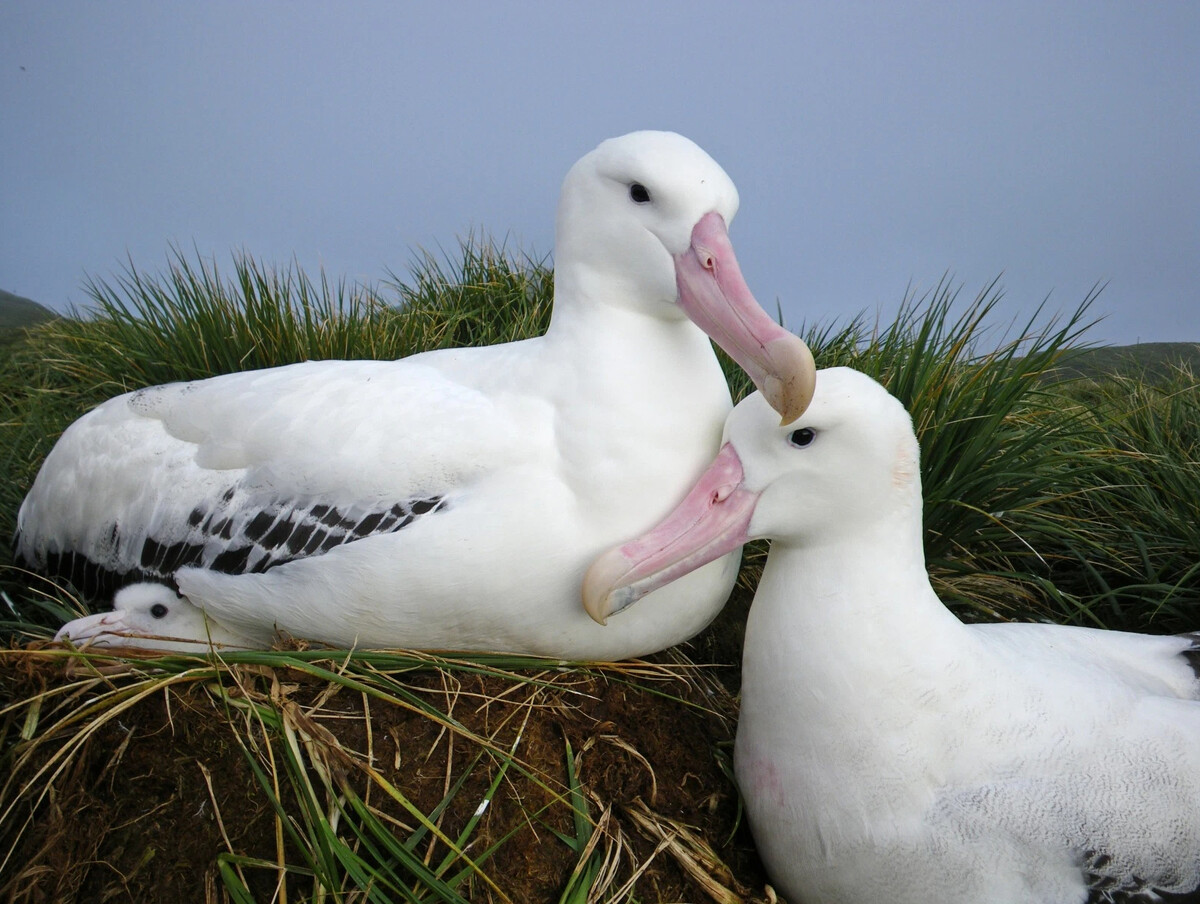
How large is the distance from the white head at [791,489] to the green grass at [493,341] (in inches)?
19.4

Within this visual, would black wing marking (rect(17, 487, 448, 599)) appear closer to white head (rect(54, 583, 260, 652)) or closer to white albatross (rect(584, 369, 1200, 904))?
white head (rect(54, 583, 260, 652))

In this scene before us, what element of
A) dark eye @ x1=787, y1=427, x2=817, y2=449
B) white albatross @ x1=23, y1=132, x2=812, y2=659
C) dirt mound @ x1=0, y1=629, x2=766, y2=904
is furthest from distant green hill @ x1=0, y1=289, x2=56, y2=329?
dark eye @ x1=787, y1=427, x2=817, y2=449

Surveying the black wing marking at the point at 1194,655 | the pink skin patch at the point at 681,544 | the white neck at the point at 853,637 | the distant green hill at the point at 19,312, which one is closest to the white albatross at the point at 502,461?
the pink skin patch at the point at 681,544

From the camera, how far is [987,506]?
12.4 ft

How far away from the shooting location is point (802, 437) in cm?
247

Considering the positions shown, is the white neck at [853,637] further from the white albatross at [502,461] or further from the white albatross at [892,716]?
the white albatross at [502,461]

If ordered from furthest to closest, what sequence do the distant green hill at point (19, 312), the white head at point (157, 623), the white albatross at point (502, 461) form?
the distant green hill at point (19, 312)
the white head at point (157, 623)
the white albatross at point (502, 461)

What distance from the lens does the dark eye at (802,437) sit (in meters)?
2.46

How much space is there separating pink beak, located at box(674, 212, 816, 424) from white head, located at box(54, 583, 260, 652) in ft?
5.64

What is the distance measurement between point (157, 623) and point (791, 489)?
6.59 ft

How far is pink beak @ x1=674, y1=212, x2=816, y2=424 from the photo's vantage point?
2.30 meters

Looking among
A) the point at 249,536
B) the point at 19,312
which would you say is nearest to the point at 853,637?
the point at 249,536

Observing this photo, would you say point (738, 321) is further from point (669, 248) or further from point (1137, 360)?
point (1137, 360)

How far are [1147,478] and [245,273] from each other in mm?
4480
